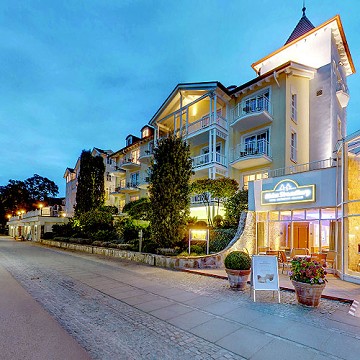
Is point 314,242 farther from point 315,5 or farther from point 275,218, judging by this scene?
point 315,5

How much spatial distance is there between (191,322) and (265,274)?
268cm

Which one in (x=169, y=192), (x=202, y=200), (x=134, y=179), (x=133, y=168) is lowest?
(x=202, y=200)

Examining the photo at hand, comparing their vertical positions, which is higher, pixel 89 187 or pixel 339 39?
pixel 339 39

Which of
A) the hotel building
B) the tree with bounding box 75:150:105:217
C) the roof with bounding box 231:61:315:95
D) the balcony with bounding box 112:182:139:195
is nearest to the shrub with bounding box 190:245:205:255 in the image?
the hotel building

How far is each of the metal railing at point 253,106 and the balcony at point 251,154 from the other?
2139 mm

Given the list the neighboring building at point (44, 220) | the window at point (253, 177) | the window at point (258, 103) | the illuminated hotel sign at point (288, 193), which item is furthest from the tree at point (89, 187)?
the illuminated hotel sign at point (288, 193)

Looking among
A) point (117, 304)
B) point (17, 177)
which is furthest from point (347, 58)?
point (17, 177)

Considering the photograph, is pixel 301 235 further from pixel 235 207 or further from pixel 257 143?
pixel 257 143

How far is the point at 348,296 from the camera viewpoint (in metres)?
7.36

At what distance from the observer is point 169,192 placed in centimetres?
1418

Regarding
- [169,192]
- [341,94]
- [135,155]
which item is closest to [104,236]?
[169,192]

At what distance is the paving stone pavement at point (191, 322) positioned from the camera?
421cm

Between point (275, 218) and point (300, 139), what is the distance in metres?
7.82

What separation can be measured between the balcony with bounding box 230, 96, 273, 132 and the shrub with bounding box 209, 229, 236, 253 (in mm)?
8615
